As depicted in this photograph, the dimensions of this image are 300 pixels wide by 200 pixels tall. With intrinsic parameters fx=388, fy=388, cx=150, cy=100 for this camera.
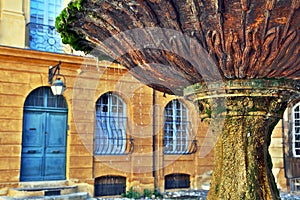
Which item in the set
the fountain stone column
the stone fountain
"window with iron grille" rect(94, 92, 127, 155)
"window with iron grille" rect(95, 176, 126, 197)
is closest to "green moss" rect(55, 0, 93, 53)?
the stone fountain

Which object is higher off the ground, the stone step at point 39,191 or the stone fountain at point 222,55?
the stone fountain at point 222,55

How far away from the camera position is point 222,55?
3387 mm

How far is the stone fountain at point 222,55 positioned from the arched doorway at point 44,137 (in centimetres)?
754

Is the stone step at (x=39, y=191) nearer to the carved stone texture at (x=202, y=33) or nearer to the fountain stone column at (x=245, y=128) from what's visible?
the carved stone texture at (x=202, y=33)

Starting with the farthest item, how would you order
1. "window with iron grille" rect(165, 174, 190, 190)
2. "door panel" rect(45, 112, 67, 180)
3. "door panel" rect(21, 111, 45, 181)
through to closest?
"window with iron grille" rect(165, 174, 190, 190)
"door panel" rect(45, 112, 67, 180)
"door panel" rect(21, 111, 45, 181)

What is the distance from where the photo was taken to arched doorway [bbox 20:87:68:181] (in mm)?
11227

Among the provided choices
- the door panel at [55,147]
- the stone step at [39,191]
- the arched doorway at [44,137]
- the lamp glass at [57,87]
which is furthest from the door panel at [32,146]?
the lamp glass at [57,87]

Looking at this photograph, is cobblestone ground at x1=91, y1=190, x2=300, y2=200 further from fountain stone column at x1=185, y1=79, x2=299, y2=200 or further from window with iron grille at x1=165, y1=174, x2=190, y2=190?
fountain stone column at x1=185, y1=79, x2=299, y2=200

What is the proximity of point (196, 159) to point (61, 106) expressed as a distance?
206 inches

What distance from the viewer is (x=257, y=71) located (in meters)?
3.58

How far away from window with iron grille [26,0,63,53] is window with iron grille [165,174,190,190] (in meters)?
5.68

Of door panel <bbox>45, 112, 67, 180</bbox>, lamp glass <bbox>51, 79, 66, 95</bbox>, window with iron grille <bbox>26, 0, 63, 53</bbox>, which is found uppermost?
window with iron grille <bbox>26, 0, 63, 53</bbox>

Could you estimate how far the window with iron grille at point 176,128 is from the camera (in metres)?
13.8

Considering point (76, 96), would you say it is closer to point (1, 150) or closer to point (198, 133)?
point (1, 150)
